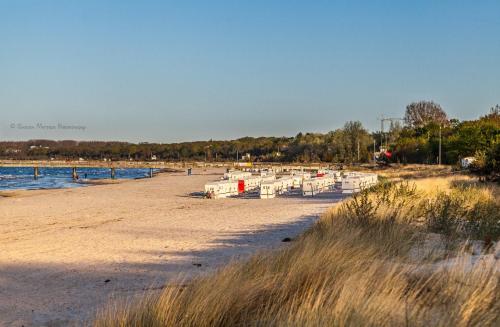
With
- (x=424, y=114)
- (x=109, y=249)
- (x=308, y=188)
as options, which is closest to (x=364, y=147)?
(x=424, y=114)

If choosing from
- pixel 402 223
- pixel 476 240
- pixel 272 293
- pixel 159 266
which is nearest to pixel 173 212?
pixel 159 266

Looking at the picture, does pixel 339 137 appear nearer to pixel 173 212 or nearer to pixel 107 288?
pixel 173 212

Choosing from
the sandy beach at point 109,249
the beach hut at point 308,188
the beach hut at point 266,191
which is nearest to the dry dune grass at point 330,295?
the sandy beach at point 109,249

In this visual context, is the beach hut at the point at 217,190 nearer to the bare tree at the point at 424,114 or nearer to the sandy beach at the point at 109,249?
the sandy beach at the point at 109,249

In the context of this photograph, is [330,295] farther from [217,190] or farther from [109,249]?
[217,190]

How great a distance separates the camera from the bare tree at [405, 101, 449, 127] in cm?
10456

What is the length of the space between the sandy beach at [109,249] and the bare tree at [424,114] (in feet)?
288

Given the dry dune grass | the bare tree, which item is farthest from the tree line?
the dry dune grass

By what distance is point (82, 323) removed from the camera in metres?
6.16

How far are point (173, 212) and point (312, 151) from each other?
8950 cm

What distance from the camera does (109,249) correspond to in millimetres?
12195

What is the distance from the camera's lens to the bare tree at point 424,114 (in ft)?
343

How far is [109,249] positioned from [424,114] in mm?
99865

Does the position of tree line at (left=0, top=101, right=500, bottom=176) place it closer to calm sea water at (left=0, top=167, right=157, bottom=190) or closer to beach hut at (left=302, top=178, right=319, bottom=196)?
beach hut at (left=302, top=178, right=319, bottom=196)
